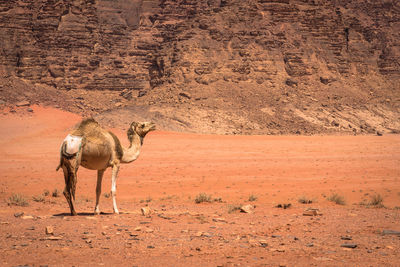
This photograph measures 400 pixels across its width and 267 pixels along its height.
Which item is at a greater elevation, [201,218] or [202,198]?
[201,218]

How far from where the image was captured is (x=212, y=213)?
1214 centimetres

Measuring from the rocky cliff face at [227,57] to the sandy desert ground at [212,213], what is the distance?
22.1m

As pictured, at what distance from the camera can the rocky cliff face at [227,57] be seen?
5381 centimetres

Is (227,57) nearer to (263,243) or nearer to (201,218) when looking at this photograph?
(201,218)

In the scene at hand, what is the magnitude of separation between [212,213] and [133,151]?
2.19 meters

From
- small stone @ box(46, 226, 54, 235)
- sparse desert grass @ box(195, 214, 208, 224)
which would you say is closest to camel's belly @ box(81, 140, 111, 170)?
small stone @ box(46, 226, 54, 235)

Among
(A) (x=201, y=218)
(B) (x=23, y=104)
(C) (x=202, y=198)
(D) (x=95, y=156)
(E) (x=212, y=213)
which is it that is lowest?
(B) (x=23, y=104)

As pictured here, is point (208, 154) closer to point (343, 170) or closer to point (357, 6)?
point (343, 170)

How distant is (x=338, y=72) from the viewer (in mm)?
66375

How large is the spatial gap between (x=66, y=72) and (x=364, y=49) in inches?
1486

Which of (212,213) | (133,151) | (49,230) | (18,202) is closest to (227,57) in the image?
(18,202)

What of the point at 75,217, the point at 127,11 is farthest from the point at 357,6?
the point at 75,217

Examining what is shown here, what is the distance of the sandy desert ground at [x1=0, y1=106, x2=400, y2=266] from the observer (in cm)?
804

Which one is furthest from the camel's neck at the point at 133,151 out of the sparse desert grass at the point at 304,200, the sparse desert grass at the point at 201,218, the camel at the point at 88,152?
the sparse desert grass at the point at 304,200
